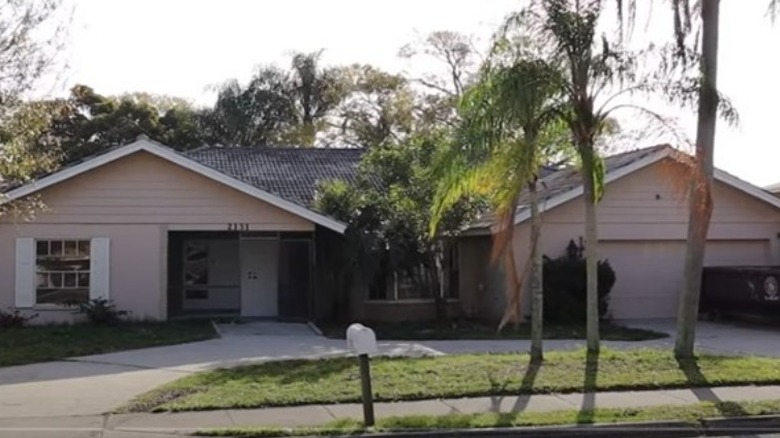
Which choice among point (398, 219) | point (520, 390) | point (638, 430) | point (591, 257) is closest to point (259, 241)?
point (398, 219)

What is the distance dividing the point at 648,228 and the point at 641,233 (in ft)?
0.79

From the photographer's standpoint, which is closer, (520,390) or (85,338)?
(520,390)

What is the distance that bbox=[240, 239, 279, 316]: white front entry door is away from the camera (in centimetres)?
2480

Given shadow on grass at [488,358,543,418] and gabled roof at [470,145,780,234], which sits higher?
gabled roof at [470,145,780,234]

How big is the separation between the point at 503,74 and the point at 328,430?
256 inches

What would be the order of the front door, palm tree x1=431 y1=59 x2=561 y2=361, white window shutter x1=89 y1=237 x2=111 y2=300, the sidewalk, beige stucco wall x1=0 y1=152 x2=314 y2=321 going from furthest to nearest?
the front door < white window shutter x1=89 y1=237 x2=111 y2=300 < beige stucco wall x1=0 y1=152 x2=314 y2=321 < palm tree x1=431 y1=59 x2=561 y2=361 < the sidewalk

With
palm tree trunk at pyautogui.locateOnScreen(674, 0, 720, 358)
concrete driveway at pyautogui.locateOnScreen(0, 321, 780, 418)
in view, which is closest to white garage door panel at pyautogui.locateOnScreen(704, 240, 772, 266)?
concrete driveway at pyautogui.locateOnScreen(0, 321, 780, 418)

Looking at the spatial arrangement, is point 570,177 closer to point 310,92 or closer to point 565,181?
point 565,181

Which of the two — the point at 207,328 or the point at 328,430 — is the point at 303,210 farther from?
the point at 328,430

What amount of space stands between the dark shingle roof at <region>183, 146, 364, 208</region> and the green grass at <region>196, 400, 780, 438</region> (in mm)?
14922

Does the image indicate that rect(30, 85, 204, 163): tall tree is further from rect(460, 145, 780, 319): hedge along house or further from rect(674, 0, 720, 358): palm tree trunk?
rect(674, 0, 720, 358): palm tree trunk

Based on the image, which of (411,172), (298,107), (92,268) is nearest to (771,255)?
(411,172)

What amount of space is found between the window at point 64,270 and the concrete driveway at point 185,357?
3666 mm

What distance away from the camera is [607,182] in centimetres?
2336
